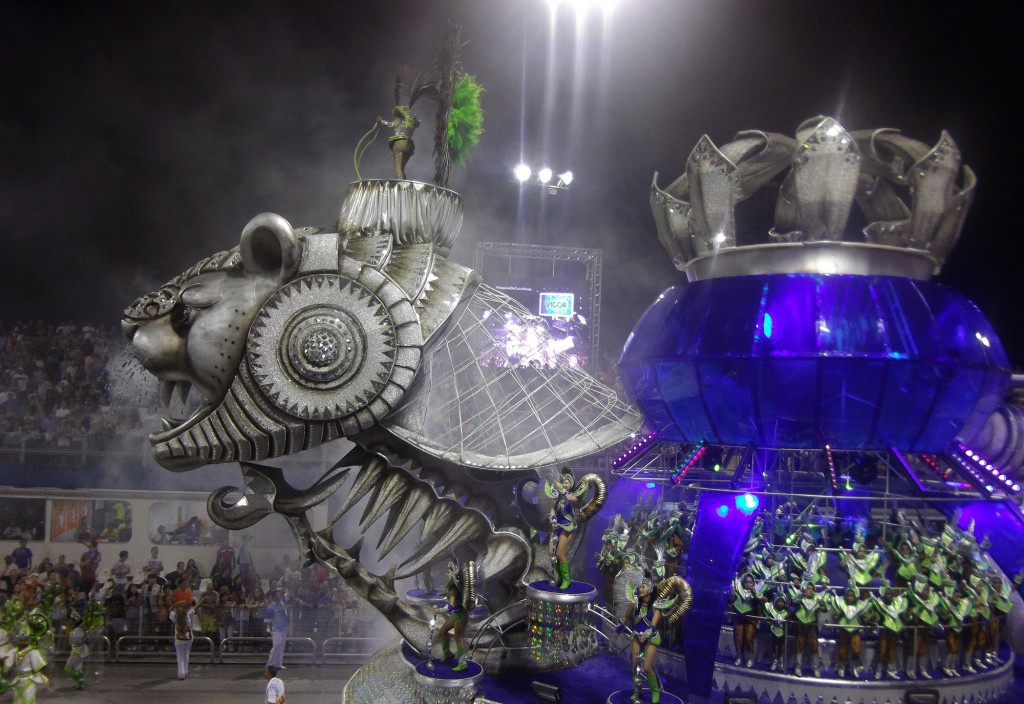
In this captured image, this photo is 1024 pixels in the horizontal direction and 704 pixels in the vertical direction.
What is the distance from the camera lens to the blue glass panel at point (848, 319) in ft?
14.2

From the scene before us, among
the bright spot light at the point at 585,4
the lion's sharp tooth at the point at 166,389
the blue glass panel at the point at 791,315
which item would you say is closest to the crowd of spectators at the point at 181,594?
the lion's sharp tooth at the point at 166,389

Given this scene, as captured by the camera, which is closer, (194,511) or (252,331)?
(252,331)

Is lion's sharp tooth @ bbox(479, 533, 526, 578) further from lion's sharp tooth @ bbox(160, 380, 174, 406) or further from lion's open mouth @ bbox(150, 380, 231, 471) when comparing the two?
lion's sharp tooth @ bbox(160, 380, 174, 406)

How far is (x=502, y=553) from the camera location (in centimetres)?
523

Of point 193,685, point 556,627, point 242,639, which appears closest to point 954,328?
point 556,627

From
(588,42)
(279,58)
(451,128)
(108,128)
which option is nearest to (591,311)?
(588,42)

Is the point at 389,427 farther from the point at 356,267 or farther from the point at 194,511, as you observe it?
the point at 194,511

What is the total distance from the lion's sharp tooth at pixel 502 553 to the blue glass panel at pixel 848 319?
2.31 m

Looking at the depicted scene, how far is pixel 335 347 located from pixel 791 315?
271cm

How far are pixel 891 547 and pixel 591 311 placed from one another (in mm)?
7644

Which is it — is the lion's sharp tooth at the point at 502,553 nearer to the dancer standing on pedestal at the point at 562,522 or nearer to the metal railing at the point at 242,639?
the dancer standing on pedestal at the point at 562,522

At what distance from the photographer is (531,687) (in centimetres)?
482

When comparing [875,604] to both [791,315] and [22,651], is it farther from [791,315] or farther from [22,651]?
[22,651]

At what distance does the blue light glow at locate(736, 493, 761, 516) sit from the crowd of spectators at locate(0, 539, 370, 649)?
5353 mm
